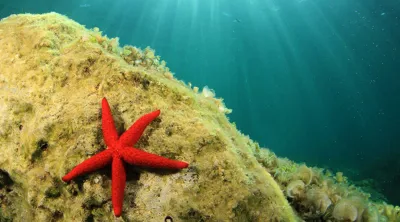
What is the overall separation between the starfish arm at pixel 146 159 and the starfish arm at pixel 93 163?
168 millimetres

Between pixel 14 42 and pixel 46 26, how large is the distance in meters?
0.56

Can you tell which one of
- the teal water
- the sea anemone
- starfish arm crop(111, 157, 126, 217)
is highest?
starfish arm crop(111, 157, 126, 217)

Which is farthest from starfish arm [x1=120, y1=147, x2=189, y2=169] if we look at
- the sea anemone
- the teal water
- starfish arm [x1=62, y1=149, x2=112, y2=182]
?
the teal water

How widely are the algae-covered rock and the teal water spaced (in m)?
Answer: 24.3

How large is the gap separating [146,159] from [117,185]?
1.22 feet

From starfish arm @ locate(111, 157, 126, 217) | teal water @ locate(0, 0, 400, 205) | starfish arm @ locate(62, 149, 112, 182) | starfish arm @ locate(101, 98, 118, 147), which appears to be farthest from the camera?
teal water @ locate(0, 0, 400, 205)

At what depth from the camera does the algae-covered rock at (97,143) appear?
2785 mm

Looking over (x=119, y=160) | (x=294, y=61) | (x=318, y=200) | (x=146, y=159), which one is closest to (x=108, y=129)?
(x=119, y=160)

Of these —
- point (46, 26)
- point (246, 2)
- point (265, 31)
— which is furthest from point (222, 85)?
point (46, 26)

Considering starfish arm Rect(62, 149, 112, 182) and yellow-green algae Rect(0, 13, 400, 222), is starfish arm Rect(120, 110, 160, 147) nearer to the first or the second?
starfish arm Rect(62, 149, 112, 182)

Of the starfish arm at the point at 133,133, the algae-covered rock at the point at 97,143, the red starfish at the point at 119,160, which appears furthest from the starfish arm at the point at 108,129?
the algae-covered rock at the point at 97,143

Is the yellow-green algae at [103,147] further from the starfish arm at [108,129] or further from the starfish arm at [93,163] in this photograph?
the starfish arm at [108,129]

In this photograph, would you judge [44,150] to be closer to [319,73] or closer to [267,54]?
[267,54]

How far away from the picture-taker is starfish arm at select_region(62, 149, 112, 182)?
268cm
